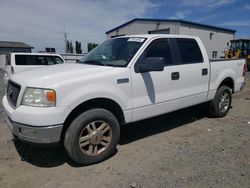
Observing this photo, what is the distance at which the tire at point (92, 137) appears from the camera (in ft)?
10.1

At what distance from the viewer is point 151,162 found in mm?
3434

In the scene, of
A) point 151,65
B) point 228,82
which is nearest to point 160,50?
point 151,65

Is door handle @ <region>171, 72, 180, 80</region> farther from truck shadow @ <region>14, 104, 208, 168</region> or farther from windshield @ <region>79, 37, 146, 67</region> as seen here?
truck shadow @ <region>14, 104, 208, 168</region>

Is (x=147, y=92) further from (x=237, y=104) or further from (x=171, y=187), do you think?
(x=237, y=104)

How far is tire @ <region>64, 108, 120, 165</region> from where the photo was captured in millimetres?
3088

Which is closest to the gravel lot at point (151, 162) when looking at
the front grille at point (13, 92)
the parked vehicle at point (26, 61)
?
the front grille at point (13, 92)

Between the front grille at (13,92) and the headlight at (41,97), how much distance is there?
1.06ft

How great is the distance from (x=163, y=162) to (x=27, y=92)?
7.34 ft

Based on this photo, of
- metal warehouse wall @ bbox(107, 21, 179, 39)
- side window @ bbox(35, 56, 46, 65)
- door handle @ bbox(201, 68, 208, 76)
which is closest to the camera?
door handle @ bbox(201, 68, 208, 76)

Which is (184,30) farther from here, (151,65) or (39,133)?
(39,133)

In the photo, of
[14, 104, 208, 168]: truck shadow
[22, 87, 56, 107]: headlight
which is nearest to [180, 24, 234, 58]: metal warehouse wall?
[14, 104, 208, 168]: truck shadow

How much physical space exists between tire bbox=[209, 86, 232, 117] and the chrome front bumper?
3918 mm

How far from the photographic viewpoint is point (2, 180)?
2.97 meters

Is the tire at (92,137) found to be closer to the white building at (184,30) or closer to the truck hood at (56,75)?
the truck hood at (56,75)
